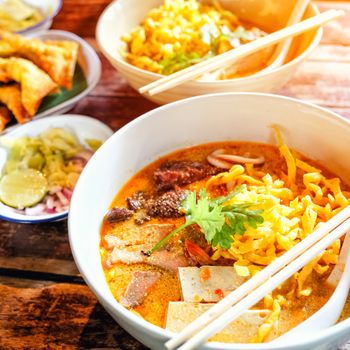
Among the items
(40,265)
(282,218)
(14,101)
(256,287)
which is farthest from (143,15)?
(256,287)

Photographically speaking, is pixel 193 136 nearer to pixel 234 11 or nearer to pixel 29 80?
pixel 29 80

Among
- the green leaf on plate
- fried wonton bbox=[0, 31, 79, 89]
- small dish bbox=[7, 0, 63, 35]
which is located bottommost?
the green leaf on plate

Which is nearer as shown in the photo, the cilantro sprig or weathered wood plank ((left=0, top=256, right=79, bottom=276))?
the cilantro sprig

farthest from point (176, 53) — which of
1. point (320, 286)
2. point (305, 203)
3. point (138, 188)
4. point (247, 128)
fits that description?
point (320, 286)

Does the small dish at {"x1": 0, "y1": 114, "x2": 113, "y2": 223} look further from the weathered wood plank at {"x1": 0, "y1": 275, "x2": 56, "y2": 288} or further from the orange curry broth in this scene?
the weathered wood plank at {"x1": 0, "y1": 275, "x2": 56, "y2": 288}

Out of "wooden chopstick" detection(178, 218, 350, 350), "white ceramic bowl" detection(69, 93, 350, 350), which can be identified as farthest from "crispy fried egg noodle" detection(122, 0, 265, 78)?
"wooden chopstick" detection(178, 218, 350, 350)

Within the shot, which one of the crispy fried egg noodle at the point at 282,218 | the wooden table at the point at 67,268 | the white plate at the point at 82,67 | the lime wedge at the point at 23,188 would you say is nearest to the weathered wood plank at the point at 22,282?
the wooden table at the point at 67,268

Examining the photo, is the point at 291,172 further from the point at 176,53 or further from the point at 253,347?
the point at 176,53
